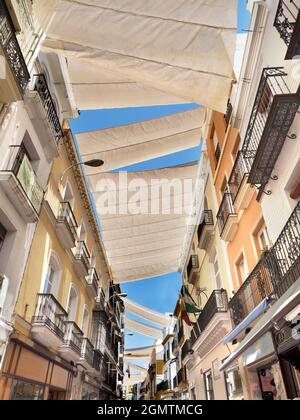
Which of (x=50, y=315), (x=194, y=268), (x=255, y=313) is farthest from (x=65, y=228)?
(x=194, y=268)

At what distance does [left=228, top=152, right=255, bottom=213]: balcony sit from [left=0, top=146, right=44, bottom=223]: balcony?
16.7 feet

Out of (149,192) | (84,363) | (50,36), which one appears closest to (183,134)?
(149,192)

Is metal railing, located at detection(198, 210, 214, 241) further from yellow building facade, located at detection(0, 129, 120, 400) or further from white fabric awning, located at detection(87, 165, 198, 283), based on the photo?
yellow building facade, located at detection(0, 129, 120, 400)

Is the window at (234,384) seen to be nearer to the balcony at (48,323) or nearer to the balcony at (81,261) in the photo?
the balcony at (48,323)

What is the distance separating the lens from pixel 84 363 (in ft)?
37.6

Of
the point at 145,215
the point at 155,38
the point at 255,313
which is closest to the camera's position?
the point at 255,313

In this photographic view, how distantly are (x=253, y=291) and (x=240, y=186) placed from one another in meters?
2.71

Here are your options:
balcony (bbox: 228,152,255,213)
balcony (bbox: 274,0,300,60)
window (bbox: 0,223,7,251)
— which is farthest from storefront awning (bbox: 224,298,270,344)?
window (bbox: 0,223,7,251)

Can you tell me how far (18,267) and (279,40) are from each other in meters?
7.30

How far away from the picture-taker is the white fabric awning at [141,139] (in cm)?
1098

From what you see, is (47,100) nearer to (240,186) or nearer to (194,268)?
(240,186)

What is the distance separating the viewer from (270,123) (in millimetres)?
5387

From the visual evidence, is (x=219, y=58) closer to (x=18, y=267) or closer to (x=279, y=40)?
(x=279, y=40)

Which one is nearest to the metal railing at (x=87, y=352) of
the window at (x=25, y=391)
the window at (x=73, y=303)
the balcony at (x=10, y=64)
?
the window at (x=73, y=303)
